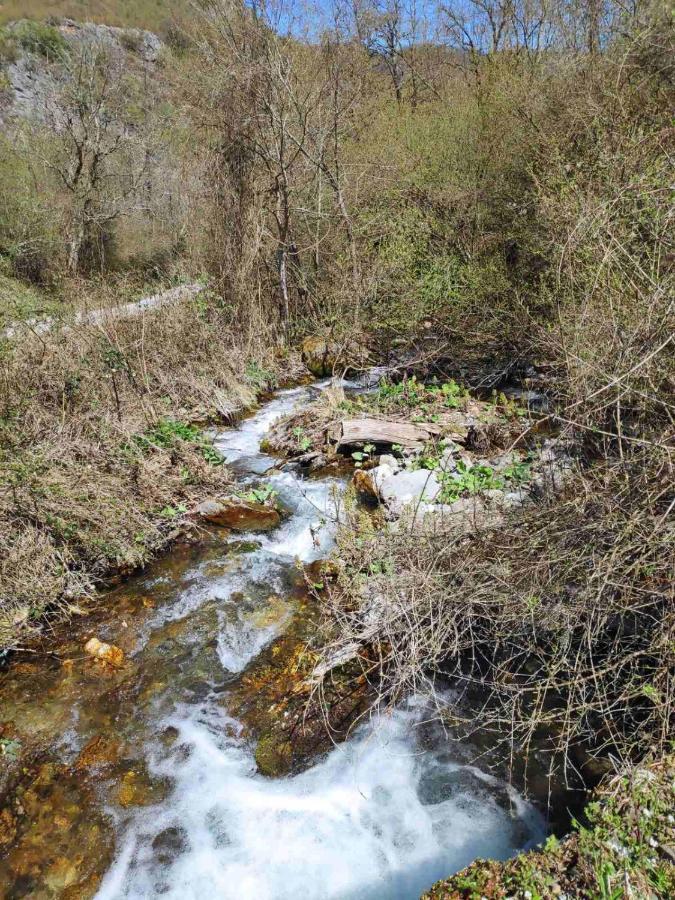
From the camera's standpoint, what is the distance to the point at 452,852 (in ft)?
10.2

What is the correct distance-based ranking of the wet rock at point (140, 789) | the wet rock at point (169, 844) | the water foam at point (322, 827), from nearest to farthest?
the water foam at point (322, 827), the wet rock at point (169, 844), the wet rock at point (140, 789)

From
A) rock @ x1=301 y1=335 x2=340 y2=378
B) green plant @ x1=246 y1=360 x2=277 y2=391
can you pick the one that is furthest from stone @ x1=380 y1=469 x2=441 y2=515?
rock @ x1=301 y1=335 x2=340 y2=378

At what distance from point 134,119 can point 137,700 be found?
2574cm

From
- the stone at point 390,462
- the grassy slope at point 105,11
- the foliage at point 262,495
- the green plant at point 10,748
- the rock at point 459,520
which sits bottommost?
the green plant at point 10,748

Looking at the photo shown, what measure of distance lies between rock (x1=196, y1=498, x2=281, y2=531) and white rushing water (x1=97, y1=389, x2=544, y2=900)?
7.40ft

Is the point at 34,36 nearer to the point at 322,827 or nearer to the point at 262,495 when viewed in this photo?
the point at 262,495

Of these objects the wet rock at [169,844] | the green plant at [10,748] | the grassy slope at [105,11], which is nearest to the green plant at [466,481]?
Result: the wet rock at [169,844]

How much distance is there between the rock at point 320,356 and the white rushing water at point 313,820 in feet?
23.7

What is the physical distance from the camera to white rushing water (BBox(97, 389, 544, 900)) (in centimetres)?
305

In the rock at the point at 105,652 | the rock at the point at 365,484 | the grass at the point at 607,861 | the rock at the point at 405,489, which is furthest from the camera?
the rock at the point at 365,484

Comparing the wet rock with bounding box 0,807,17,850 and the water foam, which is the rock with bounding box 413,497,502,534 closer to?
the water foam

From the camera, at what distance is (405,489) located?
220 inches

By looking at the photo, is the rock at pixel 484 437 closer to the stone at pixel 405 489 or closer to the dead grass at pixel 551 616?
the stone at pixel 405 489

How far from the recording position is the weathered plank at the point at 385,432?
6.66 meters
